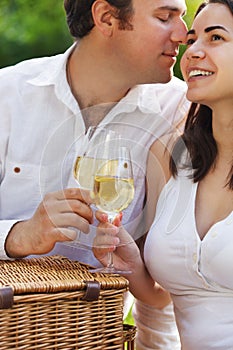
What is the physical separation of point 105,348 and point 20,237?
0.48 meters

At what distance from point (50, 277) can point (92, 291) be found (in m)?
0.13

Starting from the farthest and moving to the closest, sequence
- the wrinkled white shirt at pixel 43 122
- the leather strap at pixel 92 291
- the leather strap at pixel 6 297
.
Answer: the wrinkled white shirt at pixel 43 122
the leather strap at pixel 92 291
the leather strap at pixel 6 297

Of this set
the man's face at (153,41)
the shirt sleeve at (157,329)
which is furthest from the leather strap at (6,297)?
the man's face at (153,41)

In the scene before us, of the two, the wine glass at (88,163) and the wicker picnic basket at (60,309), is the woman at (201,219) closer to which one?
the wine glass at (88,163)

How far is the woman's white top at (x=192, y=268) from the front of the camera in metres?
2.73

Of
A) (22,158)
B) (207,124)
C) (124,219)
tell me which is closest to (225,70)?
(207,124)

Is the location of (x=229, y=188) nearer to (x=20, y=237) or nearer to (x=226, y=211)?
(x=226, y=211)

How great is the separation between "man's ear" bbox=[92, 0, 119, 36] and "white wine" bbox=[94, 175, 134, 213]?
88cm

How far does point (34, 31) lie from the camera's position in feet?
23.7

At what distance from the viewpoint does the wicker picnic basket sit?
235cm

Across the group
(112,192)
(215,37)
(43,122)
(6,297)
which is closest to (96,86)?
(43,122)

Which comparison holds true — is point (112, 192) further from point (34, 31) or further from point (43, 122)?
point (34, 31)

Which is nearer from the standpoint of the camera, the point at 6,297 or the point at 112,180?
the point at 6,297

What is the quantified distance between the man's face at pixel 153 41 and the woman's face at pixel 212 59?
30 centimetres
